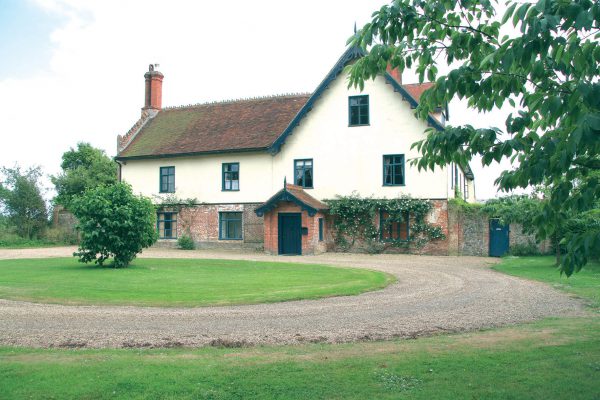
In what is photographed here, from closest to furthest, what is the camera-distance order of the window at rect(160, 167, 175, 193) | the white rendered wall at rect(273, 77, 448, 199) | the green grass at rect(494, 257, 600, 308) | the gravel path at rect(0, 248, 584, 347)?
the gravel path at rect(0, 248, 584, 347), the green grass at rect(494, 257, 600, 308), the white rendered wall at rect(273, 77, 448, 199), the window at rect(160, 167, 175, 193)

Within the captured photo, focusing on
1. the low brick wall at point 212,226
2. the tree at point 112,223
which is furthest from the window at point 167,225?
the tree at point 112,223

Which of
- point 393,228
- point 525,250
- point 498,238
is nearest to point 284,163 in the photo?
point 393,228

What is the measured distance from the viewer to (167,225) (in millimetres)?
35562

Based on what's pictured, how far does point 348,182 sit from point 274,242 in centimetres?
544

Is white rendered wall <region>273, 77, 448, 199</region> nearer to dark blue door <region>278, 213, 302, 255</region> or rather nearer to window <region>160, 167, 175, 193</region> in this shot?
dark blue door <region>278, 213, 302, 255</region>

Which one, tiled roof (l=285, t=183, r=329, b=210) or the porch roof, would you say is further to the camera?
tiled roof (l=285, t=183, r=329, b=210)

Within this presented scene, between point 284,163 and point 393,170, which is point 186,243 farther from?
point 393,170

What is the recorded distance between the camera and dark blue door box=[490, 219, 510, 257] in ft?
91.9

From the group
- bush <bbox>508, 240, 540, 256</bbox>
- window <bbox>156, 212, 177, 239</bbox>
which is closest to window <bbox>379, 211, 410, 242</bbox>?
bush <bbox>508, 240, 540, 256</bbox>

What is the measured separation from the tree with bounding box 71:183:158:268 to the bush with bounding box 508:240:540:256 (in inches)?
720

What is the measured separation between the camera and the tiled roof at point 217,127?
33.5 meters

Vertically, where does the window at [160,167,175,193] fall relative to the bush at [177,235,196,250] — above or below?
above

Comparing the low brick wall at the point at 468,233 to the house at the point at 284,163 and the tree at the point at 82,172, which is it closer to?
the house at the point at 284,163

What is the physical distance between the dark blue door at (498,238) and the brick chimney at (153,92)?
26.2m
